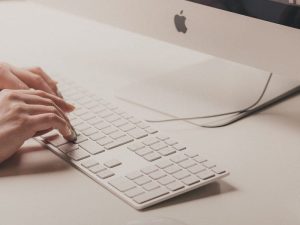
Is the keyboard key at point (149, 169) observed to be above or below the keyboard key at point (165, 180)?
below

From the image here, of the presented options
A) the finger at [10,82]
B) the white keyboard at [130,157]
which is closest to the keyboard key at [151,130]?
the white keyboard at [130,157]

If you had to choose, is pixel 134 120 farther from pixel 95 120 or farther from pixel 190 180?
pixel 190 180

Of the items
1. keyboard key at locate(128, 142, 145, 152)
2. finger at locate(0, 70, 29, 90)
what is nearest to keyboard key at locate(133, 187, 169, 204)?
keyboard key at locate(128, 142, 145, 152)

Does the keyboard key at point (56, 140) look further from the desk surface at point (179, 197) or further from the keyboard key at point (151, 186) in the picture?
the keyboard key at point (151, 186)

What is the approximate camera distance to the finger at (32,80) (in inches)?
39.8

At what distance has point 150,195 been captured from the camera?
30.7 inches

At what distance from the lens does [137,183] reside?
2.63ft

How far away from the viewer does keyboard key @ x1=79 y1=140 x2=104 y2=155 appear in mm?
879

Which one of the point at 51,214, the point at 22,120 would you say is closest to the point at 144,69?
the point at 22,120

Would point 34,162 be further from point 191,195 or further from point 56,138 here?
point 191,195

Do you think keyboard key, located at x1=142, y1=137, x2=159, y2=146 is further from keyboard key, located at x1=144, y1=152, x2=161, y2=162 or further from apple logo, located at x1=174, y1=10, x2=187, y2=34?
apple logo, located at x1=174, y1=10, x2=187, y2=34

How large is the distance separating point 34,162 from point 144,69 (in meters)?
0.40

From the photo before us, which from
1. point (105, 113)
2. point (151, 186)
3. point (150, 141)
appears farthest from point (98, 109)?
point (151, 186)

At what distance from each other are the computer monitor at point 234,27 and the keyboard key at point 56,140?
10.9 inches
